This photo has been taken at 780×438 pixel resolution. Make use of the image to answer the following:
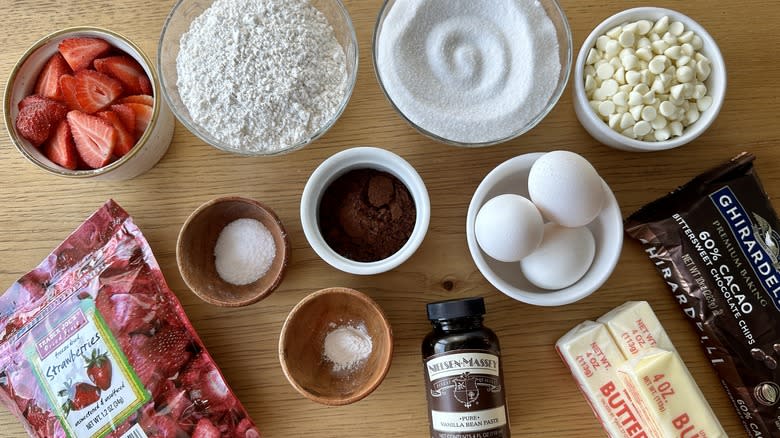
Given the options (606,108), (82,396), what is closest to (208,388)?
(82,396)

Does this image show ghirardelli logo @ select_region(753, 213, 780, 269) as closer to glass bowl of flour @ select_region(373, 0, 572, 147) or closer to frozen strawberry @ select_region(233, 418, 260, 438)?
glass bowl of flour @ select_region(373, 0, 572, 147)

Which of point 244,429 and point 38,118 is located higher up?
point 38,118

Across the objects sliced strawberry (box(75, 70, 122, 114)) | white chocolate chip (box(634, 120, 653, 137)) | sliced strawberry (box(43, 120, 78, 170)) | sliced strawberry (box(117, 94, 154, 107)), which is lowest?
white chocolate chip (box(634, 120, 653, 137))

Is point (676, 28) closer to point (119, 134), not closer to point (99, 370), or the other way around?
point (119, 134)

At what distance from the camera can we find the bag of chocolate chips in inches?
33.4

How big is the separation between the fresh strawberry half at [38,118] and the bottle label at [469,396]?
677 millimetres

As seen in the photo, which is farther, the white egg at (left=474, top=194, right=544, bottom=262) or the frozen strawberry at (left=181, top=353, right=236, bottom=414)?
the frozen strawberry at (left=181, top=353, right=236, bottom=414)

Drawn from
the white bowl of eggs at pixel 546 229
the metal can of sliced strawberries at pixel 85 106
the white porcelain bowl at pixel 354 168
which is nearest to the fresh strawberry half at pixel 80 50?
the metal can of sliced strawberries at pixel 85 106

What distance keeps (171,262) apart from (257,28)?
0.40 m

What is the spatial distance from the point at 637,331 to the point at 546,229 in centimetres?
20

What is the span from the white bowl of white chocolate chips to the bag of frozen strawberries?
0.70m

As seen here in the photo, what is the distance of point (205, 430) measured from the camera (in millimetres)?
870

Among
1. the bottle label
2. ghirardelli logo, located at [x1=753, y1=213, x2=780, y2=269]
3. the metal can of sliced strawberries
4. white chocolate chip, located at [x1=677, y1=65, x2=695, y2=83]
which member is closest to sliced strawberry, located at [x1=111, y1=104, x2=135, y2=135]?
the metal can of sliced strawberries

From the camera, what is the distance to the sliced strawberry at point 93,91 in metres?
0.89
